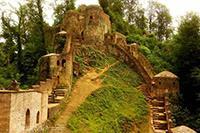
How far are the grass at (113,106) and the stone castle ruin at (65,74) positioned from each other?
4.12 feet

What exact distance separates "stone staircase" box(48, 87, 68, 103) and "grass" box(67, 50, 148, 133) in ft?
5.03

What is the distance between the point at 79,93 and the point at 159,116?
5.65 metres

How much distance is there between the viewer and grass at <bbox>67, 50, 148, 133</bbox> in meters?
21.4

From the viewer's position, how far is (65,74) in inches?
1025

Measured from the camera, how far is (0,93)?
52.7 feet

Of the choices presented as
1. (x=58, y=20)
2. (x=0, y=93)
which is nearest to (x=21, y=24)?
(x=58, y=20)

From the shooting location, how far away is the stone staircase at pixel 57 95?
22.9m

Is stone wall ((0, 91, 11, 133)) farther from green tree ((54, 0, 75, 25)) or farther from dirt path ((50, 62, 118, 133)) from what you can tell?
green tree ((54, 0, 75, 25))

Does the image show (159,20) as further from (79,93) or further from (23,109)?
(23,109)

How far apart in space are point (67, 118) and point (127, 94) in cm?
646

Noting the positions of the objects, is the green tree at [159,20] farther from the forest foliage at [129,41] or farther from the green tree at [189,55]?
the green tree at [189,55]

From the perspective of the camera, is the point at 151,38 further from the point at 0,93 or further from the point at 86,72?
the point at 0,93

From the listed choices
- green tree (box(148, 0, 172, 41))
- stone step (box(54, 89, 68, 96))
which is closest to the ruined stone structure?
stone step (box(54, 89, 68, 96))

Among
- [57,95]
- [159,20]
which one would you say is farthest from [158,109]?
[159,20]
